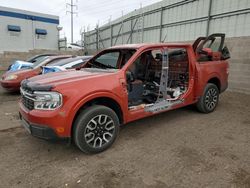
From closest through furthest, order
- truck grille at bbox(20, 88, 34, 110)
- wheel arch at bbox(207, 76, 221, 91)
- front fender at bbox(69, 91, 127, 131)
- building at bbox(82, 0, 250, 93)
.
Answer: front fender at bbox(69, 91, 127, 131) → truck grille at bbox(20, 88, 34, 110) → wheel arch at bbox(207, 76, 221, 91) → building at bbox(82, 0, 250, 93)

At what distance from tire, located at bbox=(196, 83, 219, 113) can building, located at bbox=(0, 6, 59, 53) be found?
912 inches

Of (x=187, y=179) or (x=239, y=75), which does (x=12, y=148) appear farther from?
(x=239, y=75)

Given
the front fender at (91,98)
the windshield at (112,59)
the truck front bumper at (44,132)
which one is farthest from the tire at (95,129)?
the windshield at (112,59)

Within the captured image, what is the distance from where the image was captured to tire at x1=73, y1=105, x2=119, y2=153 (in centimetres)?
314

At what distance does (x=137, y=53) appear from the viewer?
153 inches

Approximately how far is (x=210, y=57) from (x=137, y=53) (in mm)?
2425

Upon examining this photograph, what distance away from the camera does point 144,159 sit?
3184 millimetres

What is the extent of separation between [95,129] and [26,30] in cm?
2530

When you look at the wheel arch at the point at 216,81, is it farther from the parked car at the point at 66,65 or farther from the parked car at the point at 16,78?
Result: the parked car at the point at 16,78

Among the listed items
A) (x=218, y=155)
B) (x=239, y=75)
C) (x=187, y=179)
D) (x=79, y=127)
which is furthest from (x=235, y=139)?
(x=239, y=75)

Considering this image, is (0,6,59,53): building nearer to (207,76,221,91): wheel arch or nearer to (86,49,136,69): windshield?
(86,49,136,69): windshield

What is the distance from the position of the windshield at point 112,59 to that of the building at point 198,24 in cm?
516

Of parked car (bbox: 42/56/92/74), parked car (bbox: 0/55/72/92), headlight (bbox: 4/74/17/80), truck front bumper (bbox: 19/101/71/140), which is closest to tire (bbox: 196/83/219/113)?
truck front bumper (bbox: 19/101/71/140)

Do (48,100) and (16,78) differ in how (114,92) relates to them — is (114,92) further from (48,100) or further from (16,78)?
(16,78)
